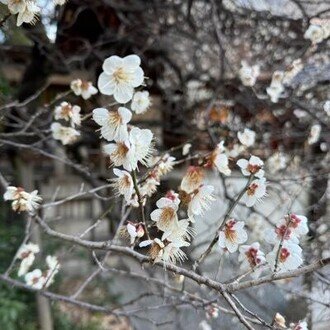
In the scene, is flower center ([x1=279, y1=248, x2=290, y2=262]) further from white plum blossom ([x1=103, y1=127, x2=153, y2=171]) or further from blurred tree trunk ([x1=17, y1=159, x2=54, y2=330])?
blurred tree trunk ([x1=17, y1=159, x2=54, y2=330])

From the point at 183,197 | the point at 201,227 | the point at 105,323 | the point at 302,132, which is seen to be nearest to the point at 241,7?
the point at 302,132

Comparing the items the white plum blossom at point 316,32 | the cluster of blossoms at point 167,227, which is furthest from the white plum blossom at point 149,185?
the white plum blossom at point 316,32

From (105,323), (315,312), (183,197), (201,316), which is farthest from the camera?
(105,323)

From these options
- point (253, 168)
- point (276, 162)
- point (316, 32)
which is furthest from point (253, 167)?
point (276, 162)

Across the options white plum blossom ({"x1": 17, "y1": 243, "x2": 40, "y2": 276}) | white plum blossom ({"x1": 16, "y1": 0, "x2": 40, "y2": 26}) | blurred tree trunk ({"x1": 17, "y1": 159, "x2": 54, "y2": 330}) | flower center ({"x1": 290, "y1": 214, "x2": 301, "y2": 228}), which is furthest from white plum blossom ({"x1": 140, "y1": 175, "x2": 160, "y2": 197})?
blurred tree trunk ({"x1": 17, "y1": 159, "x2": 54, "y2": 330})

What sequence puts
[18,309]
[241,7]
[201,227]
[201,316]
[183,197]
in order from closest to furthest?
[183,197], [201,316], [241,7], [18,309], [201,227]

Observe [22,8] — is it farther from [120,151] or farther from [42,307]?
[42,307]

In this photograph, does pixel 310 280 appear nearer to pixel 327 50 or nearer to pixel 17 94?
pixel 327 50
